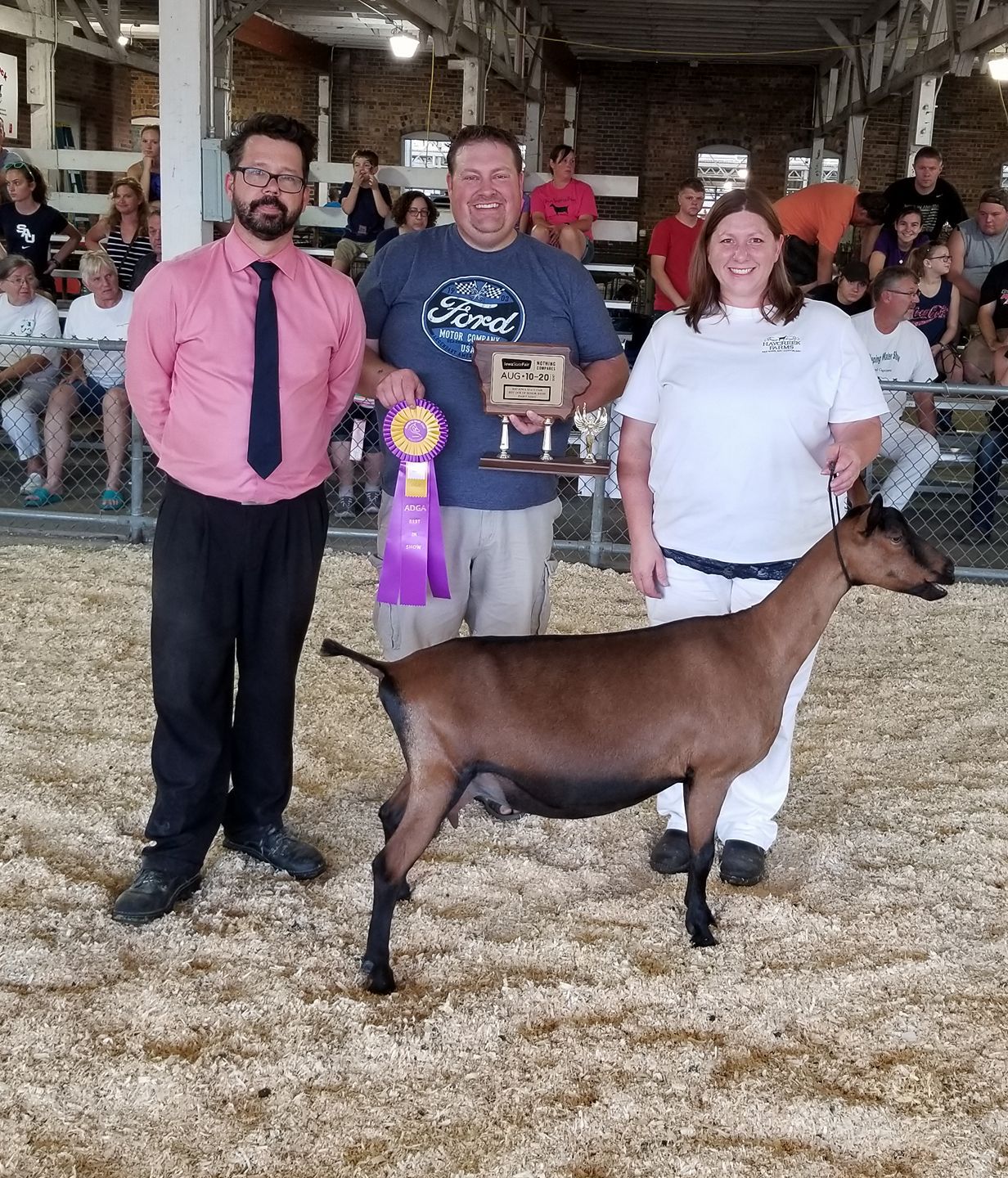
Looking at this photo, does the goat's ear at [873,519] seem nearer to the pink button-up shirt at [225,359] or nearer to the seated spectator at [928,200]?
the pink button-up shirt at [225,359]

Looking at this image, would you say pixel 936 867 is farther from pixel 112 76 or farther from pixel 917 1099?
pixel 112 76

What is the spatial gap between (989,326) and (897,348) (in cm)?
137

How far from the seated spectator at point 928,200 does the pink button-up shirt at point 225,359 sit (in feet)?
22.8

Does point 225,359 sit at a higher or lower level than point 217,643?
higher

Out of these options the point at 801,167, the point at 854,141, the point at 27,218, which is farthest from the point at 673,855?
the point at 801,167

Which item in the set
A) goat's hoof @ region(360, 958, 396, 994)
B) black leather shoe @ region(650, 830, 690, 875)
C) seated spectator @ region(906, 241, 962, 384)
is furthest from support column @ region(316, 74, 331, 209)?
goat's hoof @ region(360, 958, 396, 994)

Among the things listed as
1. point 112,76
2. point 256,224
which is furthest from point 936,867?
point 112,76

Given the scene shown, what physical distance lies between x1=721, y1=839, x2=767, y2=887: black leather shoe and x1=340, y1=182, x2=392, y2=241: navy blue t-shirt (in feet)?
25.7

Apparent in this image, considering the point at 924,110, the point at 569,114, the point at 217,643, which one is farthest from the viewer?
the point at 569,114

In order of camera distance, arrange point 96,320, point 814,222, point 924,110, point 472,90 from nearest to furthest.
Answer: point 96,320, point 814,222, point 924,110, point 472,90

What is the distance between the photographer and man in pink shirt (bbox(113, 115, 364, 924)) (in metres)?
2.59

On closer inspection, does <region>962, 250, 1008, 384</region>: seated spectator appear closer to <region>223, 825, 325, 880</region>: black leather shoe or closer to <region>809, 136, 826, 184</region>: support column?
<region>223, 825, 325, 880</region>: black leather shoe

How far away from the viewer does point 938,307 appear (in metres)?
7.64

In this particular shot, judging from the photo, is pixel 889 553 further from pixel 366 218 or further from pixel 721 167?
pixel 721 167
